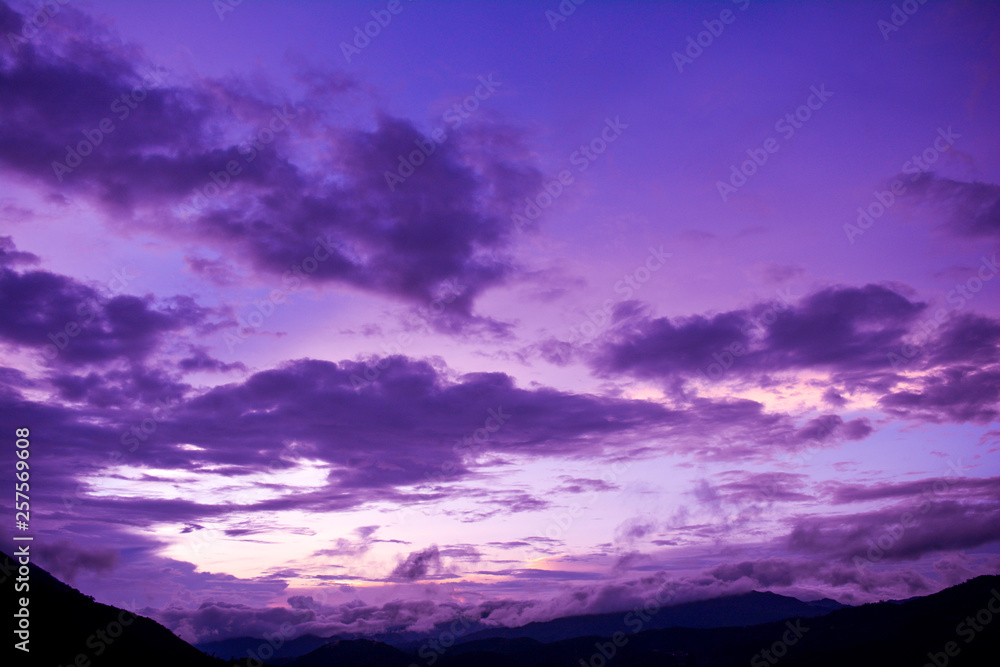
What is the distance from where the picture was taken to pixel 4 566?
582ft

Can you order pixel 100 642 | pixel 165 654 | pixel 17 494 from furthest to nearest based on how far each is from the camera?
pixel 165 654, pixel 100 642, pixel 17 494

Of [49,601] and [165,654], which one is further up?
[49,601]

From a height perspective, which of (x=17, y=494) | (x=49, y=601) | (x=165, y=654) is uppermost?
(x=17, y=494)

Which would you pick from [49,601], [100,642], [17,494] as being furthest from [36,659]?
[17,494]

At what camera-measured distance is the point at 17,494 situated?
223ft

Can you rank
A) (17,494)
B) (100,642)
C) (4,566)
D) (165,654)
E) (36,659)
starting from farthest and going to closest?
(165,654) → (4,566) → (100,642) → (36,659) → (17,494)

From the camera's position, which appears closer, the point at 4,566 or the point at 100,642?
the point at 100,642

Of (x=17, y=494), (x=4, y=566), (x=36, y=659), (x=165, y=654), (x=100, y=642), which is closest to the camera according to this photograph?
(x=17, y=494)

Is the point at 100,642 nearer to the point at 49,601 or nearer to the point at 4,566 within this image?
the point at 49,601

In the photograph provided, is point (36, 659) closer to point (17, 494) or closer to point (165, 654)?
point (165, 654)

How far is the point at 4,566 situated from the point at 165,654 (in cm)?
5265

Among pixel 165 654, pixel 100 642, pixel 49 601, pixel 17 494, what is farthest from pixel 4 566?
pixel 17 494

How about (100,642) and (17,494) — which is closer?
(17,494)

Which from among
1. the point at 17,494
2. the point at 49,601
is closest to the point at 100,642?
the point at 49,601
